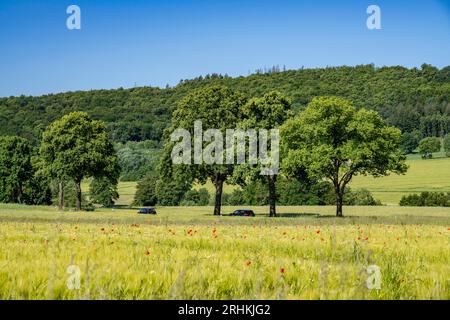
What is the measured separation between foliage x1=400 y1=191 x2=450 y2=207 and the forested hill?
47656 millimetres

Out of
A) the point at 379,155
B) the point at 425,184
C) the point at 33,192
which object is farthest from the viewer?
the point at 425,184

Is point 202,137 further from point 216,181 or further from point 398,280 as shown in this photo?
point 398,280

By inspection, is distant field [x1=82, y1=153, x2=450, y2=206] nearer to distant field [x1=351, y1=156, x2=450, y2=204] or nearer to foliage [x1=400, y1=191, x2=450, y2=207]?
distant field [x1=351, y1=156, x2=450, y2=204]

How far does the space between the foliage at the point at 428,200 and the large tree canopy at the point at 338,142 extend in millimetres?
44079

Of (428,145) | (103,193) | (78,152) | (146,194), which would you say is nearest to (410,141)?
(428,145)

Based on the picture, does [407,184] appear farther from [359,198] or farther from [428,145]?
[428,145]

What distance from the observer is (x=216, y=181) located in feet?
220

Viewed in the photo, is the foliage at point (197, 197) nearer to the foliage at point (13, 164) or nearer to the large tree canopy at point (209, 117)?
the foliage at point (13, 164)

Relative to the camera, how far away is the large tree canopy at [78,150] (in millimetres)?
78662

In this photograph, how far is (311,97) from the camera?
155m

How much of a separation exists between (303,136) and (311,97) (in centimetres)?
9401

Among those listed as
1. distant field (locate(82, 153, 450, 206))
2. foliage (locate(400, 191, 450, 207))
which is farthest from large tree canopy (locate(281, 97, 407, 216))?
distant field (locate(82, 153, 450, 206))

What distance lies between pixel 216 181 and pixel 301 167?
35.0 feet
